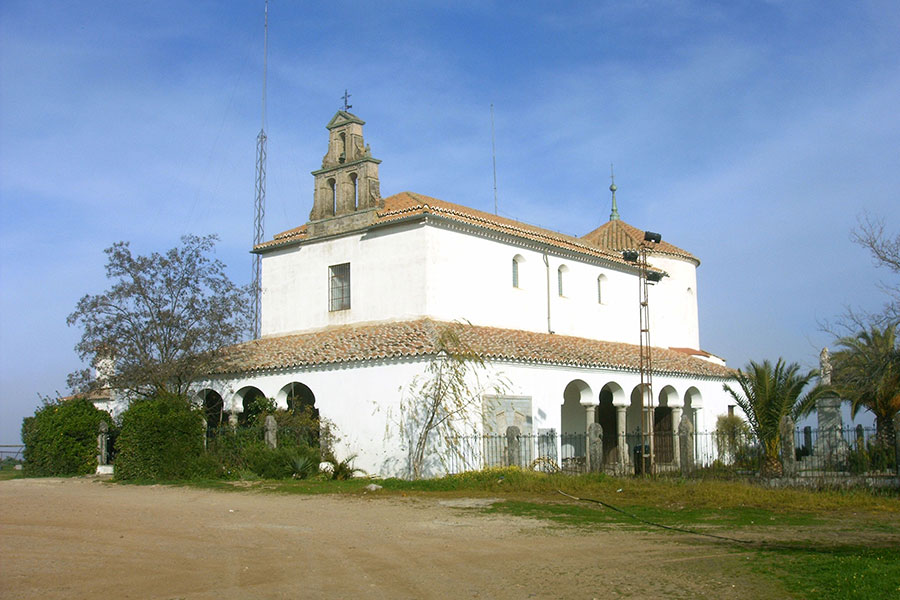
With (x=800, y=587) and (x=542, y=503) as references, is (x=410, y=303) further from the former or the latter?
(x=800, y=587)

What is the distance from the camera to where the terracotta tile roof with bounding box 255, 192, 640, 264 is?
2748 cm

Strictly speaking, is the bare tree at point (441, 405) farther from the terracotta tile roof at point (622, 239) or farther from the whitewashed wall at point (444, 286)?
the terracotta tile roof at point (622, 239)

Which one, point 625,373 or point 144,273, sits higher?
point 144,273

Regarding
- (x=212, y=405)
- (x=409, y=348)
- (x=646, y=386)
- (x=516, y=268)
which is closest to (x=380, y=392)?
(x=409, y=348)

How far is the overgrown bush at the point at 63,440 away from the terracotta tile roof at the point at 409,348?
4528mm

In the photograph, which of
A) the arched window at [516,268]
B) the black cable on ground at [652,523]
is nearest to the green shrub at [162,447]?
the black cable on ground at [652,523]

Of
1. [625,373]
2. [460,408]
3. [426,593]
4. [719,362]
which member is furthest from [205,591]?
[719,362]

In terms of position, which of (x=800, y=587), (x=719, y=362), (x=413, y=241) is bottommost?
(x=800, y=587)

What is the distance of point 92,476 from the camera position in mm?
26984

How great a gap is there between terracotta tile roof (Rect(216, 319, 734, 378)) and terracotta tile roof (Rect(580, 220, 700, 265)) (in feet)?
24.0

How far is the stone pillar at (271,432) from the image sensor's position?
80.5 ft

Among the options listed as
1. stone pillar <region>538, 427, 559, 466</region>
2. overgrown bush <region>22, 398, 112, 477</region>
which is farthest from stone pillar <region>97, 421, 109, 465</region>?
stone pillar <region>538, 427, 559, 466</region>

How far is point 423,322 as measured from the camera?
26047mm

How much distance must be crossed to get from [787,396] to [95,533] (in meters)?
16.4
